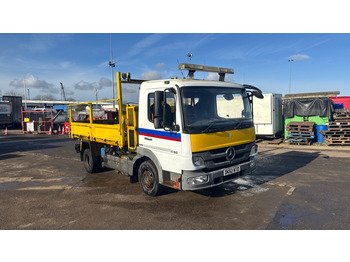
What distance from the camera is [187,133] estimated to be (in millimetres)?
4645

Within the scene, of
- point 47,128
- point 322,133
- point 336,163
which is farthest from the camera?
point 47,128

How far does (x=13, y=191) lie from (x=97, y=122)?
2946mm

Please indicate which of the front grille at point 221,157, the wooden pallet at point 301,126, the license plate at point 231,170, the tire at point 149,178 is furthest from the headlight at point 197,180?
the wooden pallet at point 301,126

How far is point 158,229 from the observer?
427cm

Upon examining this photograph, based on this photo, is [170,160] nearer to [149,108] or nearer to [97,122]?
[149,108]

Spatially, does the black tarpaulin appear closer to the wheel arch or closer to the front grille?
the front grille

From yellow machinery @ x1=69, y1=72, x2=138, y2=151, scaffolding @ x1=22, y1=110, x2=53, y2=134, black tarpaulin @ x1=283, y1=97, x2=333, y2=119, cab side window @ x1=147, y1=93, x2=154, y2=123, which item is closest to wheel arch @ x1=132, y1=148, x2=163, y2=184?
yellow machinery @ x1=69, y1=72, x2=138, y2=151

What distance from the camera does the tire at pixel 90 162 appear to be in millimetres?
8164

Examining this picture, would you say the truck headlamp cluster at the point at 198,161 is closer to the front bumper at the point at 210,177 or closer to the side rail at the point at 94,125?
the front bumper at the point at 210,177

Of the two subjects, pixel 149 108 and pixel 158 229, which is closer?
pixel 158 229

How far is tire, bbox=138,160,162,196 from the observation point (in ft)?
18.2

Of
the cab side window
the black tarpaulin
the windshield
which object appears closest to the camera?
the windshield

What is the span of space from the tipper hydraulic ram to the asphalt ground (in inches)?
22.7

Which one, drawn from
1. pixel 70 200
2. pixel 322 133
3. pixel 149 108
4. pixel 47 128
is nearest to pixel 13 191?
pixel 70 200
